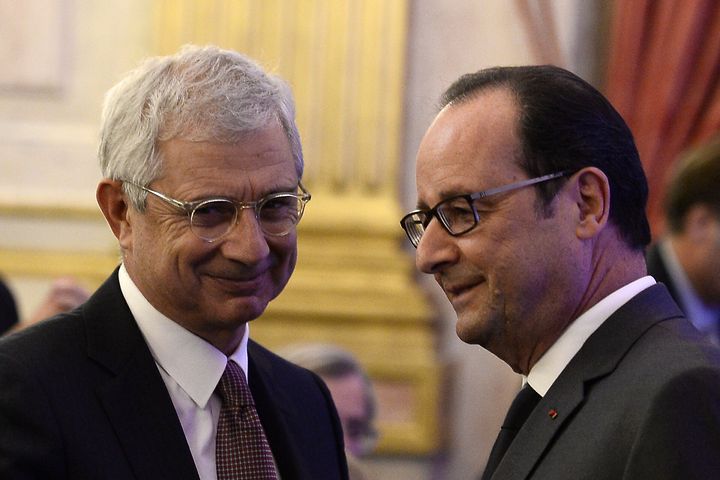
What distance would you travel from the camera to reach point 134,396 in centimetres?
232

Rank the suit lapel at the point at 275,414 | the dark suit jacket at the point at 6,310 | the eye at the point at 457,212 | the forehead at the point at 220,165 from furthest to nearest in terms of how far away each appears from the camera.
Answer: the dark suit jacket at the point at 6,310, the suit lapel at the point at 275,414, the forehead at the point at 220,165, the eye at the point at 457,212

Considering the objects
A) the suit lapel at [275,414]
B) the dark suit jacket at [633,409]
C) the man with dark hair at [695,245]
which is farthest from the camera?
the man with dark hair at [695,245]

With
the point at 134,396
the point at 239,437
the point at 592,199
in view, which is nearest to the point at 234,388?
the point at 239,437

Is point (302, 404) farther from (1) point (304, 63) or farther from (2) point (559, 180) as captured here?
(1) point (304, 63)

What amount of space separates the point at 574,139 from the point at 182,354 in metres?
0.82

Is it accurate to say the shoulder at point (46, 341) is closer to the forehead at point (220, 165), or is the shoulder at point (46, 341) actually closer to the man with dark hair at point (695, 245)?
the forehead at point (220, 165)

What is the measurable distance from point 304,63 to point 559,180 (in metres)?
3.42

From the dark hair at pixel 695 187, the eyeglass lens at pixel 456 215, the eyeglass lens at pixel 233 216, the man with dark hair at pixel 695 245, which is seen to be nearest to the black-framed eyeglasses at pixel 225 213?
the eyeglass lens at pixel 233 216

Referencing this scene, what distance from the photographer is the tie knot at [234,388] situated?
7.99ft

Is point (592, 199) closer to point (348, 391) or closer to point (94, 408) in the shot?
point (94, 408)

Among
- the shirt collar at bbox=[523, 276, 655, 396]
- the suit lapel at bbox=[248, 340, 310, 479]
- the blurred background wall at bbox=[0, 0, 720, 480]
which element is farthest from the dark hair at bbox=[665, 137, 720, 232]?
the shirt collar at bbox=[523, 276, 655, 396]

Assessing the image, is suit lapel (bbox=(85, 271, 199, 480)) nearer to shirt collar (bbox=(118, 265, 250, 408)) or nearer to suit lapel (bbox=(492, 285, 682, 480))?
shirt collar (bbox=(118, 265, 250, 408))

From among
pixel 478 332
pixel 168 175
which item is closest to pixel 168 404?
pixel 168 175

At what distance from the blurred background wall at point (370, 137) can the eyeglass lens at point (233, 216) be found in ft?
9.68
